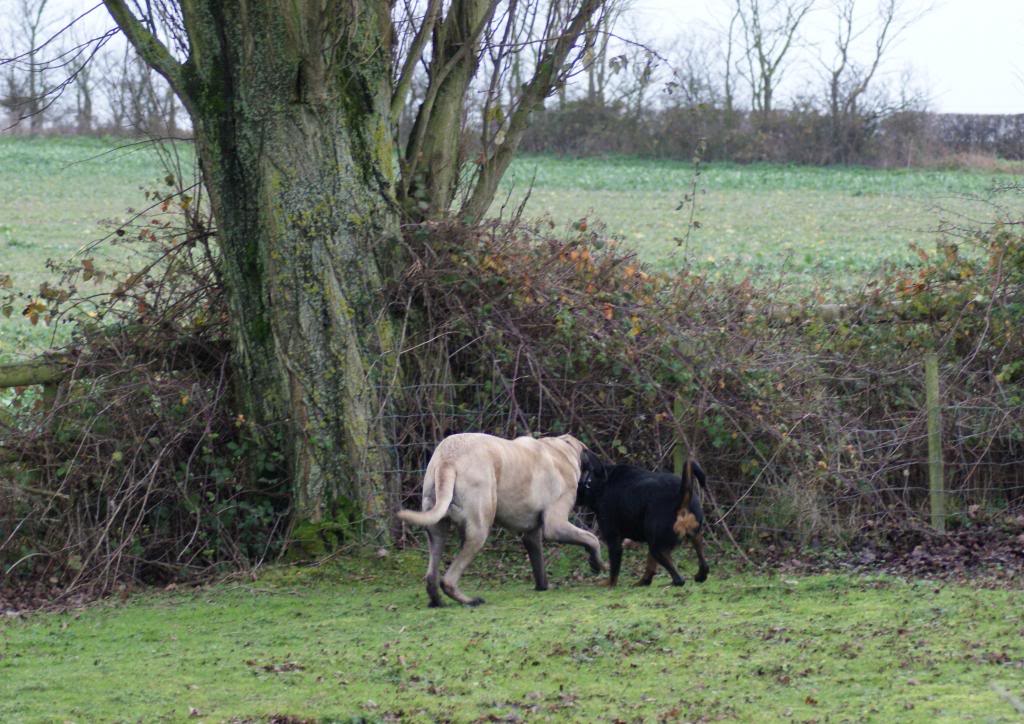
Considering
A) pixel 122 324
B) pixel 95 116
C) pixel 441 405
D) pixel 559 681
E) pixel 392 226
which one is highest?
pixel 95 116

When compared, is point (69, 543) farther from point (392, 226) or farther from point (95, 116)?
point (95, 116)

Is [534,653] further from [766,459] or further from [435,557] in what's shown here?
[766,459]

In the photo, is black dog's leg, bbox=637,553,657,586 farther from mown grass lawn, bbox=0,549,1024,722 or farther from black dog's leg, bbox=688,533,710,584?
black dog's leg, bbox=688,533,710,584

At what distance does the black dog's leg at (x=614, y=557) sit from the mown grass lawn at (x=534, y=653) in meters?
0.16

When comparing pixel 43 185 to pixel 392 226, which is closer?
pixel 392 226

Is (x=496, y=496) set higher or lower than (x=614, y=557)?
higher

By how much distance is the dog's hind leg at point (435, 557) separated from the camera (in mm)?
8906

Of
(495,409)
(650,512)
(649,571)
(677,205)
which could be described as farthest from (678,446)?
(677,205)

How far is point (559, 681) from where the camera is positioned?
22.2 feet

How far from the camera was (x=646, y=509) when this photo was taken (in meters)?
9.27

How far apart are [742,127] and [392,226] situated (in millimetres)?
47309

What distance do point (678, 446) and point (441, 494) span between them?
332 cm

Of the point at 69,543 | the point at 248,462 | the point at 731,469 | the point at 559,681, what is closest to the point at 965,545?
the point at 731,469

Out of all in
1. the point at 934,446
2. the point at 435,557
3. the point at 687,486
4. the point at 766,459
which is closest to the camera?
the point at 687,486
